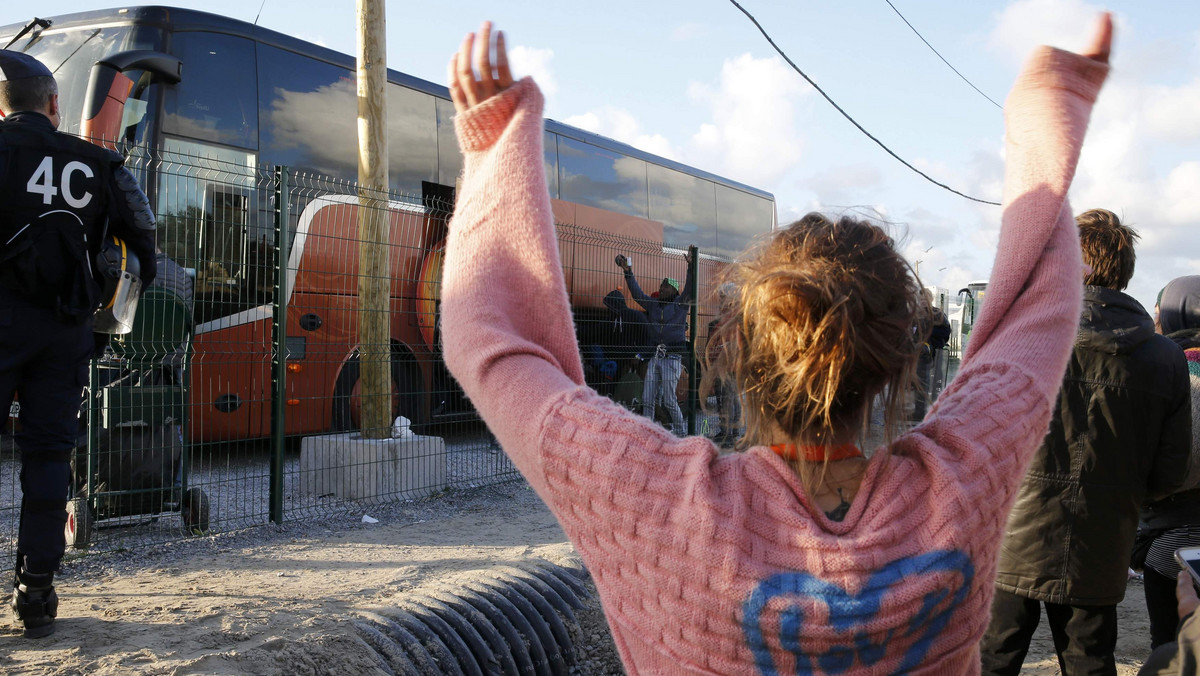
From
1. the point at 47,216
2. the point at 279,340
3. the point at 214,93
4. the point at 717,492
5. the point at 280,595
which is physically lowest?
the point at 280,595

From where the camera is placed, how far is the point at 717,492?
3.65 ft

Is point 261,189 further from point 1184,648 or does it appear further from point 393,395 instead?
point 1184,648

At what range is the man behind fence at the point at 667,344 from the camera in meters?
9.19

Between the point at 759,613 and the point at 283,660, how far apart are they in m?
2.42

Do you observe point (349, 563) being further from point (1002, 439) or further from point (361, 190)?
point (1002, 439)

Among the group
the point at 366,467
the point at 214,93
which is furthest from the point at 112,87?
the point at 366,467

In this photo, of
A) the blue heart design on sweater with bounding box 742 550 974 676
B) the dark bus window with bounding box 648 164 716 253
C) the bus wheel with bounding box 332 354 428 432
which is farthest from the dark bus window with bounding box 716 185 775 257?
the blue heart design on sweater with bounding box 742 550 974 676

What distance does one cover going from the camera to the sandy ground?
303 cm

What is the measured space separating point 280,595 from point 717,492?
3302 millimetres

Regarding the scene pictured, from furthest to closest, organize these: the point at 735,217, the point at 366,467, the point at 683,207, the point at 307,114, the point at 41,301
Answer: the point at 735,217, the point at 683,207, the point at 307,114, the point at 366,467, the point at 41,301

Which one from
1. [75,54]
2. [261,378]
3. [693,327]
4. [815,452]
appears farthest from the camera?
[693,327]

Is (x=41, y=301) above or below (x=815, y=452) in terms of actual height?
above

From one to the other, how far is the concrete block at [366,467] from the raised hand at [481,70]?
4973mm

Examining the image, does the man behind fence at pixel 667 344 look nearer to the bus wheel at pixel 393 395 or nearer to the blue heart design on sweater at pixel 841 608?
the bus wheel at pixel 393 395
